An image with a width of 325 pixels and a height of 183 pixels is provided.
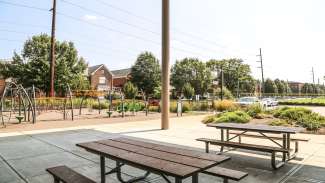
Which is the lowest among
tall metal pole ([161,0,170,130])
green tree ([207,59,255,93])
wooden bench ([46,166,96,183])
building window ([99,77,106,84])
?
wooden bench ([46,166,96,183])

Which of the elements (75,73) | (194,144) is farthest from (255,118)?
(75,73)

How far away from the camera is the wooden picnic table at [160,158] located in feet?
9.27

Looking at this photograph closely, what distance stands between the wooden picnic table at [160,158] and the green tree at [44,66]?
33.9m

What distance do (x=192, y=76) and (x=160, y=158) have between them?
61811mm

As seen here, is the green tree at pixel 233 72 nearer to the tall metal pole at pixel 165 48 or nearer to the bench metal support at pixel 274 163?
the tall metal pole at pixel 165 48

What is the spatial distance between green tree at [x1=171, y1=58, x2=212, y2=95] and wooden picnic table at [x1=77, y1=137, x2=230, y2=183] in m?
58.7

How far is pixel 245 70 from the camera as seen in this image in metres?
78.8

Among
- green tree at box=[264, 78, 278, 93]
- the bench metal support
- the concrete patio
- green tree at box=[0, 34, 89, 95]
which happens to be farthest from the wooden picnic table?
green tree at box=[264, 78, 278, 93]

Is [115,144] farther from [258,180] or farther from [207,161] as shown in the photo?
[258,180]

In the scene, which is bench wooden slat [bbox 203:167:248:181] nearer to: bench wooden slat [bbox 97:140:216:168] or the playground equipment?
bench wooden slat [bbox 97:140:216:168]

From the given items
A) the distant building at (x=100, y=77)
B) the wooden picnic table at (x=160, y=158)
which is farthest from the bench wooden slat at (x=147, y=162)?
the distant building at (x=100, y=77)

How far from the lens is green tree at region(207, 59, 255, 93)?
77375mm

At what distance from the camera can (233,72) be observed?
3054 inches

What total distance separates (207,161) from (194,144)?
15.8 feet
